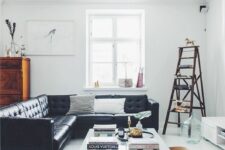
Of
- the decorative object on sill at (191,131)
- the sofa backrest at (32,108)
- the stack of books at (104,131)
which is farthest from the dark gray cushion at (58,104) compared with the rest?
the decorative object on sill at (191,131)

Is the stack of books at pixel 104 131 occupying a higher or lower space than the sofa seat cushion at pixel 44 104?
lower

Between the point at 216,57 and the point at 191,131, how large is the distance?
4.97 ft

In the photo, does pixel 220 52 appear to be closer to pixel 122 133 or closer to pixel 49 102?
pixel 122 133

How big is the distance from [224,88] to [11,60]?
3.95 meters

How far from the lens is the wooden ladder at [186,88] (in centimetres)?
525

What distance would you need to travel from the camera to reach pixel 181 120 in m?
5.85

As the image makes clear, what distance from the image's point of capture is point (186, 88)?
5266mm

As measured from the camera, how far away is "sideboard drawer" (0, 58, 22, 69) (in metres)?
5.28

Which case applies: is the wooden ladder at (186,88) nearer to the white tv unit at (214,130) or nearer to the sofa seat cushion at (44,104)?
the white tv unit at (214,130)

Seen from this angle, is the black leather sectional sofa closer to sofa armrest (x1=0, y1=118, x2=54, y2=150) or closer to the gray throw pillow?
sofa armrest (x1=0, y1=118, x2=54, y2=150)

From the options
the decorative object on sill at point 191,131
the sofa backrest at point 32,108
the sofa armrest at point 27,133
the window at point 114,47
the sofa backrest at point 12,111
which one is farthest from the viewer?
the window at point 114,47

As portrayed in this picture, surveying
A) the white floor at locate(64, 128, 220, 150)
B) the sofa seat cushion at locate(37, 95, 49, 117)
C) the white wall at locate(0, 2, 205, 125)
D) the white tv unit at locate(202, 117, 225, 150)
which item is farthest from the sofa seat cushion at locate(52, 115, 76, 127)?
the white tv unit at locate(202, 117, 225, 150)

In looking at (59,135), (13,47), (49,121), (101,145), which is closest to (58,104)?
(13,47)

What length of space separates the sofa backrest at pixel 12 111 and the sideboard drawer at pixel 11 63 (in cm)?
156
